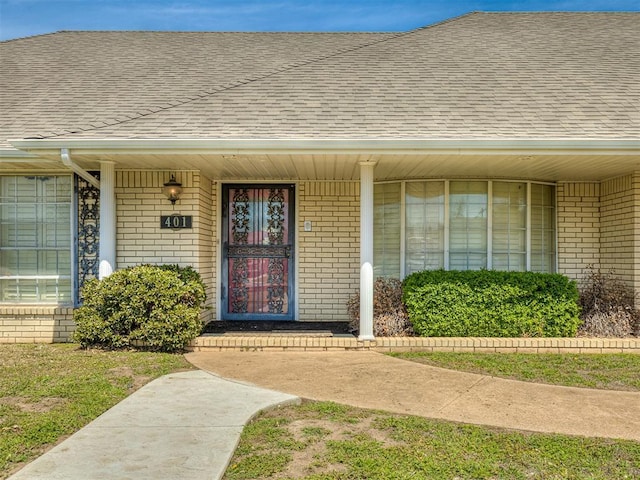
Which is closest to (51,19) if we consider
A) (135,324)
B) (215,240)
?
(215,240)

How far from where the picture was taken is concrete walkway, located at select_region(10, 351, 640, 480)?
3.45m

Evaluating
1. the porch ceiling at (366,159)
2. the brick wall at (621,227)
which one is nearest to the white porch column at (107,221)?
the porch ceiling at (366,159)

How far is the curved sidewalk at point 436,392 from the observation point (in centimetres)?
439

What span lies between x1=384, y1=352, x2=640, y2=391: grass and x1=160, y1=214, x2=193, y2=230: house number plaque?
139 inches

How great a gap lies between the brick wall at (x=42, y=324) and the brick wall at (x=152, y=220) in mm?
1046

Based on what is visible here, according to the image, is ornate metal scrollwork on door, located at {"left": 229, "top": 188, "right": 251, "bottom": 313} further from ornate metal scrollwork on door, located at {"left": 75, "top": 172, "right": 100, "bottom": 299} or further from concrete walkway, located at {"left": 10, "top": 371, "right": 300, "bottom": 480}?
concrete walkway, located at {"left": 10, "top": 371, "right": 300, "bottom": 480}

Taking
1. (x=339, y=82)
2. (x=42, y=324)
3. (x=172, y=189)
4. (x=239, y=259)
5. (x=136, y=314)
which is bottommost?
(x=42, y=324)

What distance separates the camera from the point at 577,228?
902cm

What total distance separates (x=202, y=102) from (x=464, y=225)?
14.6 ft

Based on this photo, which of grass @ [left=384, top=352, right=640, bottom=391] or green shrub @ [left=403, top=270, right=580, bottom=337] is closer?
grass @ [left=384, top=352, right=640, bottom=391]

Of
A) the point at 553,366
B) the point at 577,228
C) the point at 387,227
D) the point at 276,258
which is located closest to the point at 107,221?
the point at 276,258

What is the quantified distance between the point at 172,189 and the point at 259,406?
423 centimetres

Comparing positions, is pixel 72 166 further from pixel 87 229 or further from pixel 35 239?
pixel 35 239

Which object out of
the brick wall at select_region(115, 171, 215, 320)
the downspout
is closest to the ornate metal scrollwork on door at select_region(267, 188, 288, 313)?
the brick wall at select_region(115, 171, 215, 320)
